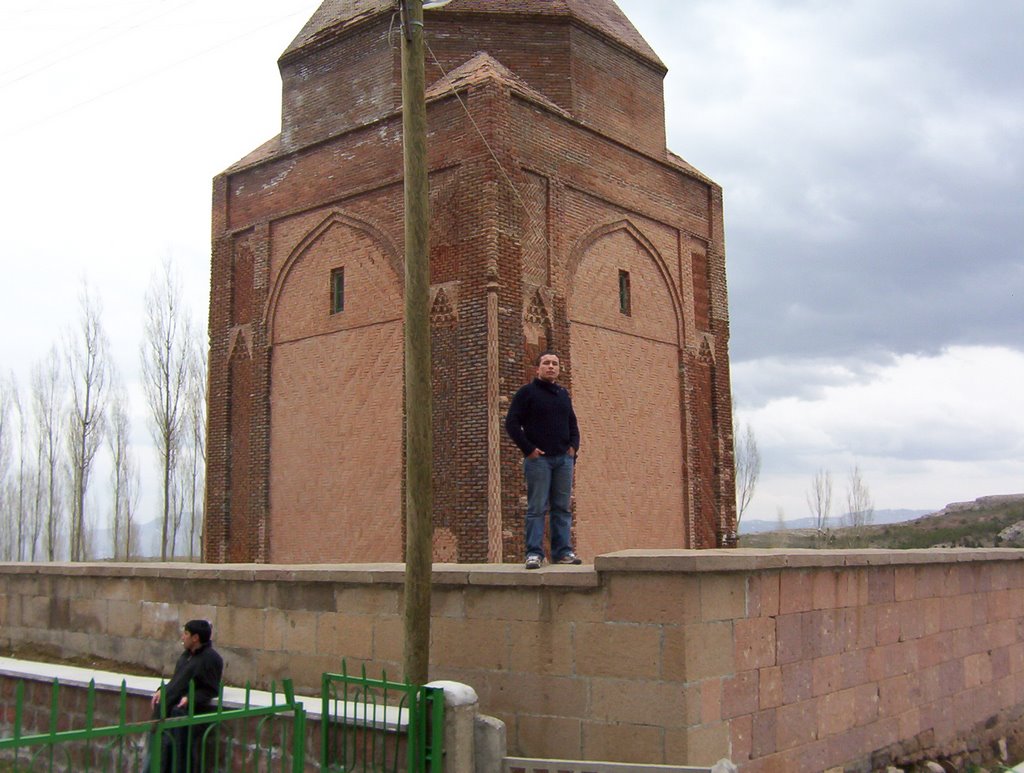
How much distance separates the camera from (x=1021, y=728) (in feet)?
35.1

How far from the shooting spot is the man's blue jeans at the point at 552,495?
7766 mm

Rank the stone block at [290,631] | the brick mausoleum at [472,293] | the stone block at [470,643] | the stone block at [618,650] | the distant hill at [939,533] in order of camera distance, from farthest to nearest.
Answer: the distant hill at [939,533] < the brick mausoleum at [472,293] < the stone block at [290,631] < the stone block at [470,643] < the stone block at [618,650]

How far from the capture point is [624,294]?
16.0 metres

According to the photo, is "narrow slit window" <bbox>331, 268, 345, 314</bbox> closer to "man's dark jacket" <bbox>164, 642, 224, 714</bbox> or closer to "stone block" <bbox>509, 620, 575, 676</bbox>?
"man's dark jacket" <bbox>164, 642, 224, 714</bbox>

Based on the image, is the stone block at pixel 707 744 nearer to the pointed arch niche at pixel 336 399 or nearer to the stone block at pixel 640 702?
the stone block at pixel 640 702

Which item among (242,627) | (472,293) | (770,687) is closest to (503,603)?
(770,687)

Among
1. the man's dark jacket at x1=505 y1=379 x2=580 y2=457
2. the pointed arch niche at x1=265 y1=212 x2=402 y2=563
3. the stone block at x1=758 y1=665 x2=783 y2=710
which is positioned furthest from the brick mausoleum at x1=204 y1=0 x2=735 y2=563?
the stone block at x1=758 y1=665 x2=783 y2=710

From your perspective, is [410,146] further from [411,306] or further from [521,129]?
[521,129]

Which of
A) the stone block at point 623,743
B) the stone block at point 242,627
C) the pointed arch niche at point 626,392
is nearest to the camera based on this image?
the stone block at point 623,743

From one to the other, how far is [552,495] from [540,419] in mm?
648

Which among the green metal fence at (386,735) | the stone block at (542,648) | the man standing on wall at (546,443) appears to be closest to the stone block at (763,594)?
the stone block at (542,648)

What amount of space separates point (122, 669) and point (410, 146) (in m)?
6.30

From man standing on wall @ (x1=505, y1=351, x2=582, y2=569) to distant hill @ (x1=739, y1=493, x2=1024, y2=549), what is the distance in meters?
30.0

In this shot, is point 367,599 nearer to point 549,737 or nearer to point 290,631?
point 290,631
